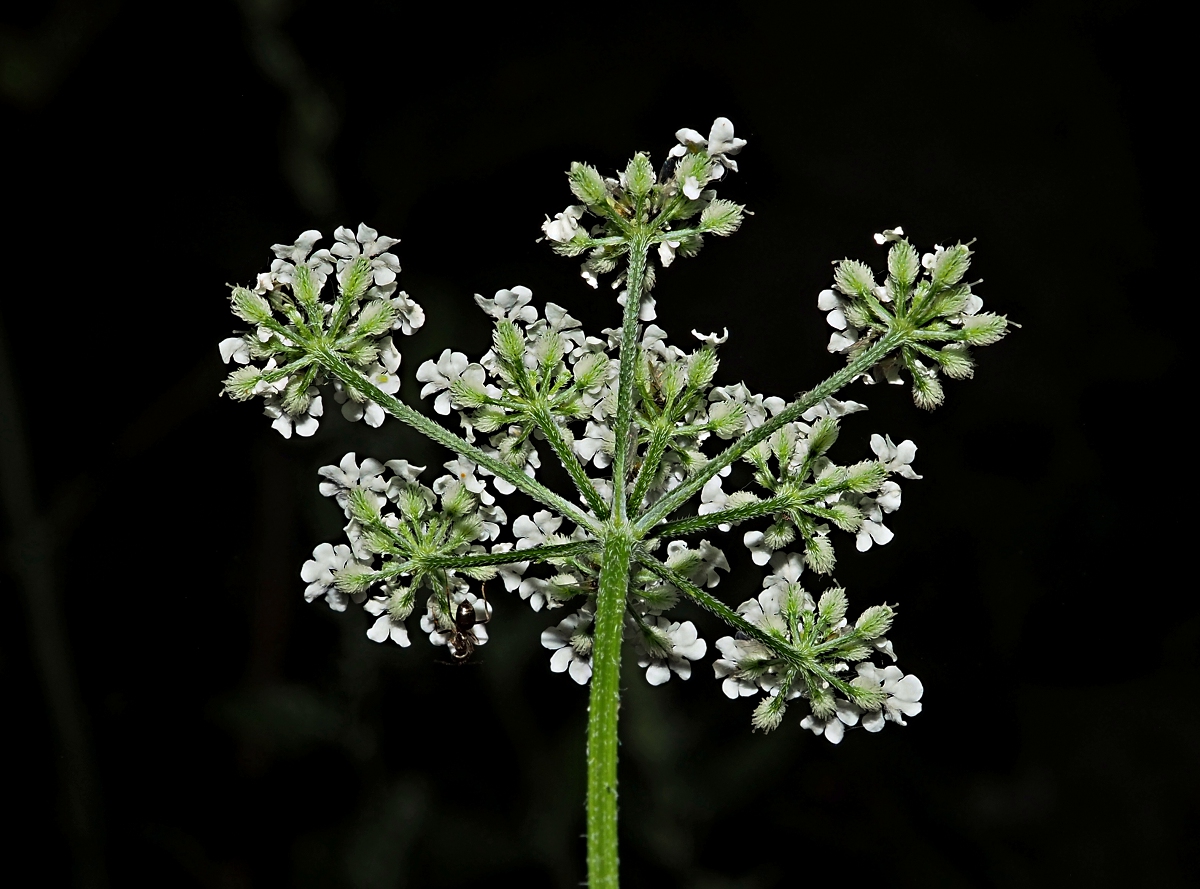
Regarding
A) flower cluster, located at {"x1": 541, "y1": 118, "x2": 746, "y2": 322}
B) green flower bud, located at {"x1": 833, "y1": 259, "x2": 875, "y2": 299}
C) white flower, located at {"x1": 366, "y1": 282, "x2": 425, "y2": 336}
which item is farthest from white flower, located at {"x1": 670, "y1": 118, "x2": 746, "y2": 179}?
white flower, located at {"x1": 366, "y1": 282, "x2": 425, "y2": 336}

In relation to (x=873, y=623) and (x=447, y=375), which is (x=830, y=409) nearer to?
(x=873, y=623)

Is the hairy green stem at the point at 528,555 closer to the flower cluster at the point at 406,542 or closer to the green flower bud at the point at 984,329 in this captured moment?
the flower cluster at the point at 406,542

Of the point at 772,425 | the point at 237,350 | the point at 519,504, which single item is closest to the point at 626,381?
the point at 772,425

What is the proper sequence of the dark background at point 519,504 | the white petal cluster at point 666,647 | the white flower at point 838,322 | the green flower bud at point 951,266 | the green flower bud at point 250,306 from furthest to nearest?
the dark background at point 519,504 < the white petal cluster at point 666,647 < the white flower at point 838,322 < the green flower bud at point 250,306 < the green flower bud at point 951,266

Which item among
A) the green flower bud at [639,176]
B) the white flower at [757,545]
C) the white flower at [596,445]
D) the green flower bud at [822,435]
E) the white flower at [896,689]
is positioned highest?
the green flower bud at [639,176]

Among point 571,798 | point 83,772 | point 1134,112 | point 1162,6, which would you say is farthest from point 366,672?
point 1162,6

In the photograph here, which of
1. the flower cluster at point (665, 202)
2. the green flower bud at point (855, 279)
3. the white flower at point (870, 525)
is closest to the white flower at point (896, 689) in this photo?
the white flower at point (870, 525)

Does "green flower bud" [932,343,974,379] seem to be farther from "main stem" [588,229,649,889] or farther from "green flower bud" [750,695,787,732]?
"green flower bud" [750,695,787,732]
